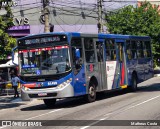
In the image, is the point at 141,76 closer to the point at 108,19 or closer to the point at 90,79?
the point at 90,79

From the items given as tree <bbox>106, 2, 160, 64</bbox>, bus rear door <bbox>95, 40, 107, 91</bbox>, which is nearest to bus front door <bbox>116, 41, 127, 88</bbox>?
bus rear door <bbox>95, 40, 107, 91</bbox>

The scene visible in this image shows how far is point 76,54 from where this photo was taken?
16.0 m

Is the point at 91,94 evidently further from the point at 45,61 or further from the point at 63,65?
the point at 45,61

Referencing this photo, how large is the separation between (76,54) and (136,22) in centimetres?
2528

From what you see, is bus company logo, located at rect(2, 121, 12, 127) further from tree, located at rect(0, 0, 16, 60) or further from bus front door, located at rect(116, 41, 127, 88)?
bus front door, located at rect(116, 41, 127, 88)

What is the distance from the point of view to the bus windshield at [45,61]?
15664 mm

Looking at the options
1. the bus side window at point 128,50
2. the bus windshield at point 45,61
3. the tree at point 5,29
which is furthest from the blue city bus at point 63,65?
the bus side window at point 128,50

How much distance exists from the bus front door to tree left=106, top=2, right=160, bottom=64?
61.6 ft

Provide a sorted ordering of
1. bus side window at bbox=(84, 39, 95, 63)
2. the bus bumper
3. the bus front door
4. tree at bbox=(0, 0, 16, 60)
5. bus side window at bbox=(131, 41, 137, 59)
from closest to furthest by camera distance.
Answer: the bus bumper
bus side window at bbox=(84, 39, 95, 63)
tree at bbox=(0, 0, 16, 60)
the bus front door
bus side window at bbox=(131, 41, 137, 59)

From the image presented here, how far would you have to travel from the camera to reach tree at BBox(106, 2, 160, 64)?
39938mm

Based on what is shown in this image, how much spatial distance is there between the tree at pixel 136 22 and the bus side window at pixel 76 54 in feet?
76.8

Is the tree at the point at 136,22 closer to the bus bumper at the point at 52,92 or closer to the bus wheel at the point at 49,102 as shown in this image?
the bus wheel at the point at 49,102

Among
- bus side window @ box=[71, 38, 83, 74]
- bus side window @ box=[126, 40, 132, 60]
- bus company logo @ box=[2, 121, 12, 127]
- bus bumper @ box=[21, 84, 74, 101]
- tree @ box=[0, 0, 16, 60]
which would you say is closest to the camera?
bus company logo @ box=[2, 121, 12, 127]

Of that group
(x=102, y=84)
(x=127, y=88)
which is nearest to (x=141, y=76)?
(x=127, y=88)
